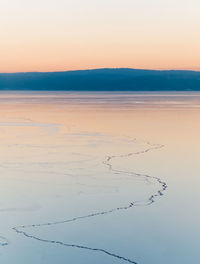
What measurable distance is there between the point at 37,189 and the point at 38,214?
934 millimetres

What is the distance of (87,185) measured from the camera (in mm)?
5320

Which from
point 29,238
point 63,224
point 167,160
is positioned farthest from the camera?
point 167,160

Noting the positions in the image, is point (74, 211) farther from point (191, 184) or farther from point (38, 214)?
point (191, 184)

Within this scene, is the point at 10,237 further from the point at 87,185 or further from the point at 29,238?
the point at 87,185

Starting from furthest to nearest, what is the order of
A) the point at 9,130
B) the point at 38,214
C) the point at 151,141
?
the point at 9,130 → the point at 151,141 → the point at 38,214

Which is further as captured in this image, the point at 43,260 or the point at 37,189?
the point at 37,189

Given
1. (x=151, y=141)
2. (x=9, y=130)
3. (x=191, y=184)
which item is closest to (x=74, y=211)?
(x=191, y=184)

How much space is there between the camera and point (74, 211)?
14.0 feet

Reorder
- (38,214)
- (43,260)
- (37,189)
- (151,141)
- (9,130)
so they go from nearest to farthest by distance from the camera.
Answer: (43,260), (38,214), (37,189), (151,141), (9,130)

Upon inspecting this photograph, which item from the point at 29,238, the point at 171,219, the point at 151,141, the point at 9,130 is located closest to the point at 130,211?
the point at 171,219

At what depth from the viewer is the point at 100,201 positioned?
4.65 m

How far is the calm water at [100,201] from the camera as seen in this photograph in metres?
3.37

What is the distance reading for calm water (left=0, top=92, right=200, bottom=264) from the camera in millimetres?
3371

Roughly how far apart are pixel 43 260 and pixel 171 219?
1359 mm
